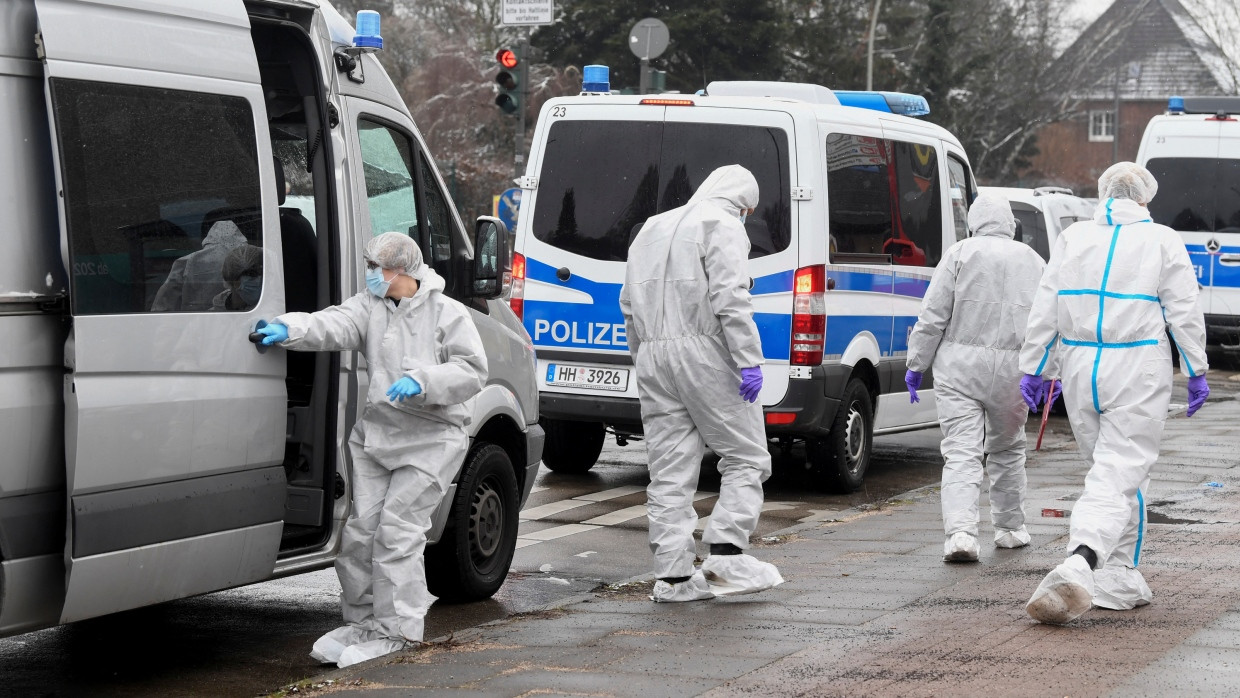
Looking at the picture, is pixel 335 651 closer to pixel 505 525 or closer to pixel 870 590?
pixel 505 525

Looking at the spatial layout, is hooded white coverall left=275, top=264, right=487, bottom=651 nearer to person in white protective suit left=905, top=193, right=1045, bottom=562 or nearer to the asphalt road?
the asphalt road

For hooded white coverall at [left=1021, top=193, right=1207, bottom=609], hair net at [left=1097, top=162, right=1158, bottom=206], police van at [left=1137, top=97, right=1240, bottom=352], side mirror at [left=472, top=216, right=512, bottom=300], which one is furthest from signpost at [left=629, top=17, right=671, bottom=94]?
hooded white coverall at [left=1021, top=193, right=1207, bottom=609]

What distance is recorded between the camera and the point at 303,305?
6.25 m

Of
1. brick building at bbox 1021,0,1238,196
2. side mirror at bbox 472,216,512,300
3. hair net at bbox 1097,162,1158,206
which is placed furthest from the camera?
brick building at bbox 1021,0,1238,196

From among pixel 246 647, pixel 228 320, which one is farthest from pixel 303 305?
pixel 246 647

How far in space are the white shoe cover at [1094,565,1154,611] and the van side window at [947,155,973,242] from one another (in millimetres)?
5287

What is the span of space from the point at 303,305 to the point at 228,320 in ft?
2.75

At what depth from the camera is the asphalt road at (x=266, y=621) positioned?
571 cm

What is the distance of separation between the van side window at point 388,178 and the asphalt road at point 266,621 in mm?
1610

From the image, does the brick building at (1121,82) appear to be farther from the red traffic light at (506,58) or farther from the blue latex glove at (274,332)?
the blue latex glove at (274,332)

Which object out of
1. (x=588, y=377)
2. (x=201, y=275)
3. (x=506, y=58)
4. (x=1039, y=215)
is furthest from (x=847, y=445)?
(x=506, y=58)

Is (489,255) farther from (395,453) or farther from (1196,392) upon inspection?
(1196,392)

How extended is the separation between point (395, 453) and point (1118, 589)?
9.31 feet

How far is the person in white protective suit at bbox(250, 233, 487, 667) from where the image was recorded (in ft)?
18.9
